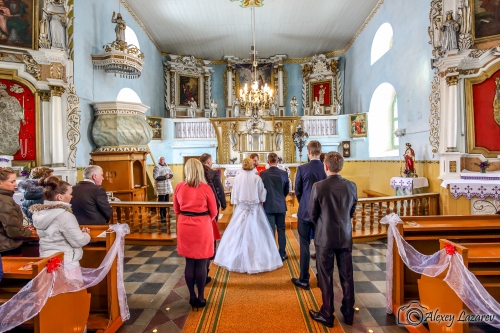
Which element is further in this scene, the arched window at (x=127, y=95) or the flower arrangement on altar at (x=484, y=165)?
the arched window at (x=127, y=95)

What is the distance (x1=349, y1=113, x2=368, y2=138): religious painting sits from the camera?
37.6 feet

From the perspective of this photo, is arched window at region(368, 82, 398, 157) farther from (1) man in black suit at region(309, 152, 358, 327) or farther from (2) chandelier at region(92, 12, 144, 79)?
(1) man in black suit at region(309, 152, 358, 327)

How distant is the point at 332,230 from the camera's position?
2.72 m

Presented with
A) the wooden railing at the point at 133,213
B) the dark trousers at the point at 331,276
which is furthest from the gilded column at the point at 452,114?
the wooden railing at the point at 133,213

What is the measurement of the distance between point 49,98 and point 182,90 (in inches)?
331

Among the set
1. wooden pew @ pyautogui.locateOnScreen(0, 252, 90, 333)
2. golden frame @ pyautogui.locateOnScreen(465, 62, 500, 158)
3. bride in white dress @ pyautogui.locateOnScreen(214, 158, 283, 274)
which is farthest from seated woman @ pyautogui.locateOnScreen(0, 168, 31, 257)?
golden frame @ pyautogui.locateOnScreen(465, 62, 500, 158)

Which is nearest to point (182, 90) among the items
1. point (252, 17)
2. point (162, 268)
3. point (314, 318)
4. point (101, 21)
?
point (252, 17)

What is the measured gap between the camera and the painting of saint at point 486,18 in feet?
19.8

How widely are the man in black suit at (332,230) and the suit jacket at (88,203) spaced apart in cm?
242

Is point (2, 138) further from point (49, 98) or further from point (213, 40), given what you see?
point (213, 40)

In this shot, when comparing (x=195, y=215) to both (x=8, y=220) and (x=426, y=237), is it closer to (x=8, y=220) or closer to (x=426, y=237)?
(x=8, y=220)

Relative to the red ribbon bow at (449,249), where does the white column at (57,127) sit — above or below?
above

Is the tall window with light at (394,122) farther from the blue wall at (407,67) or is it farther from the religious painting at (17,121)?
the religious painting at (17,121)

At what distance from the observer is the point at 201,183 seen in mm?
3062
